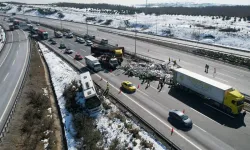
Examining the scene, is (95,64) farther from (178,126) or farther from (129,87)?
(178,126)

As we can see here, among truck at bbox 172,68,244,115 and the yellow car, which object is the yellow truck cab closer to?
truck at bbox 172,68,244,115

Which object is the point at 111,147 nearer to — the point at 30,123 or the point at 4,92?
the point at 30,123

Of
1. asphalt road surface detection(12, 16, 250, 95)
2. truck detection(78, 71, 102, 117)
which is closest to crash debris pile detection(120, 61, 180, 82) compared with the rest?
asphalt road surface detection(12, 16, 250, 95)

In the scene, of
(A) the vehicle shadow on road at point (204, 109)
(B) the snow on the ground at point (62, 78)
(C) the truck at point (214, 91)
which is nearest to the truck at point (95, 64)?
(B) the snow on the ground at point (62, 78)

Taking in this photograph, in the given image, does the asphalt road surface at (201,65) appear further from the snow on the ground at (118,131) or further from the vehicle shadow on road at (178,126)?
the snow on the ground at (118,131)

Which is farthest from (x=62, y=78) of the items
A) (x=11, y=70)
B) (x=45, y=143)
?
(x=45, y=143)

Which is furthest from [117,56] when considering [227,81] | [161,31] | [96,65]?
[161,31]
